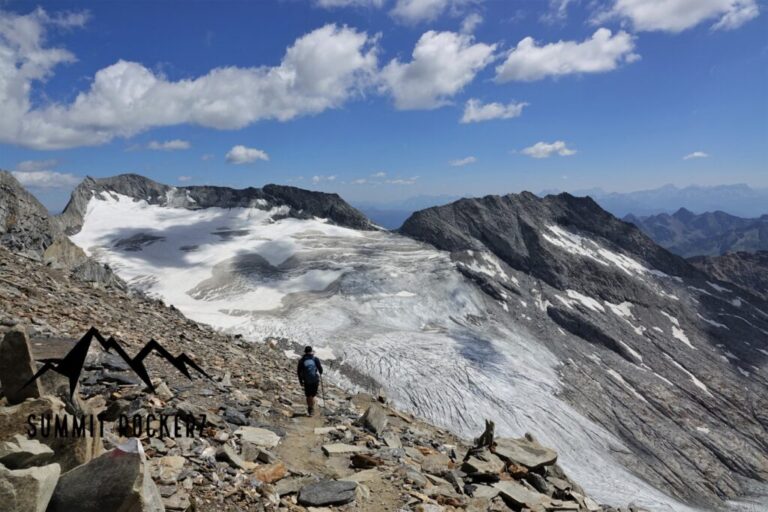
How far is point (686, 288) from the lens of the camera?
104m

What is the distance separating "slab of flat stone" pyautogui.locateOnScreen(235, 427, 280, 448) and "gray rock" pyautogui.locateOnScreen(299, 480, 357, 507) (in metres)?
2.68

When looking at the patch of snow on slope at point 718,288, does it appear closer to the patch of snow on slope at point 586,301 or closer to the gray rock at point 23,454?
the patch of snow on slope at point 586,301

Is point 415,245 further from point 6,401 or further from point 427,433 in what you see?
point 6,401

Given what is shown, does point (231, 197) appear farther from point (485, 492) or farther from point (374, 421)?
point (485, 492)

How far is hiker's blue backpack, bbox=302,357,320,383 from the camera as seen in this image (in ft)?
56.5

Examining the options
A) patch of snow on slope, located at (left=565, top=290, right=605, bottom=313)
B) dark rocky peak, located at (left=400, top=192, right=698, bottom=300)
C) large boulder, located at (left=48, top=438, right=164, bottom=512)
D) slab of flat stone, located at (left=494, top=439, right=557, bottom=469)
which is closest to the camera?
large boulder, located at (left=48, top=438, right=164, bottom=512)

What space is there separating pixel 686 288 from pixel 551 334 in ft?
166

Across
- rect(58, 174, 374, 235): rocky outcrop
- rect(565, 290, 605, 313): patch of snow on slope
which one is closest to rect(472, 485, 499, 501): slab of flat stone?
rect(565, 290, 605, 313): patch of snow on slope

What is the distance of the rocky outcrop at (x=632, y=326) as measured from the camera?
57.4 m

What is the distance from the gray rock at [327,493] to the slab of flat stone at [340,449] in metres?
2.58

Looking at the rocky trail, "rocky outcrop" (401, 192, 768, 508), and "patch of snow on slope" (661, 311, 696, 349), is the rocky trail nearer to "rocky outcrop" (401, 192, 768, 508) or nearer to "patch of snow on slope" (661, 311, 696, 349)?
"rocky outcrop" (401, 192, 768, 508)

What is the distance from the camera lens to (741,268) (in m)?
160

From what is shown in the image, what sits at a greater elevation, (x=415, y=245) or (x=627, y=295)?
(x=415, y=245)

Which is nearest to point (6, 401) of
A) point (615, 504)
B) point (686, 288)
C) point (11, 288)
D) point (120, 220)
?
point (11, 288)
